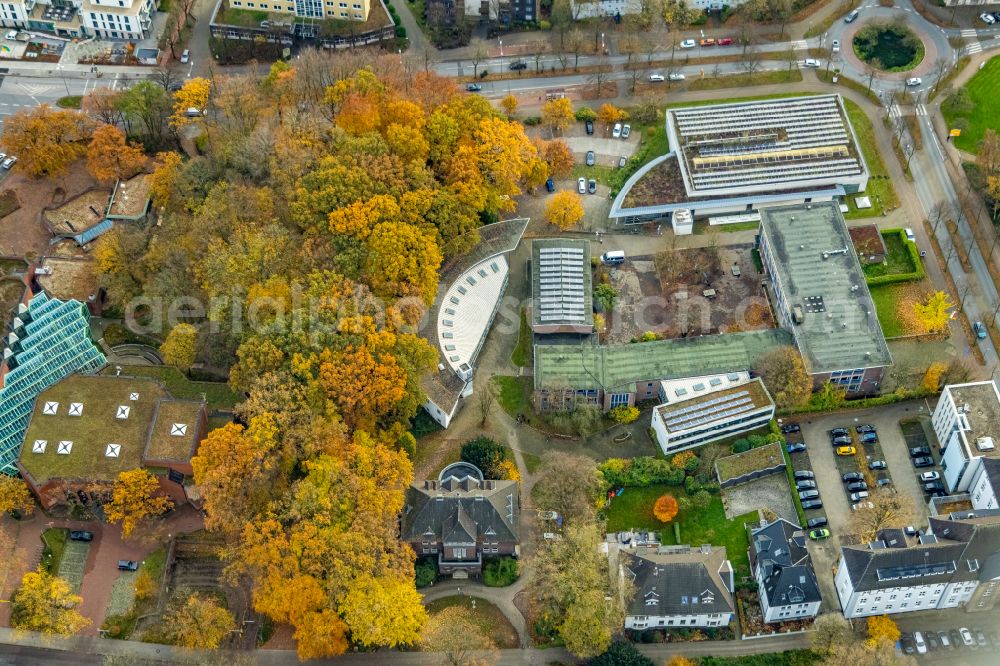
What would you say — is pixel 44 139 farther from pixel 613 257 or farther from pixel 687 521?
pixel 687 521

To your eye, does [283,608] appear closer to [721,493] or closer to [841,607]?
[721,493]

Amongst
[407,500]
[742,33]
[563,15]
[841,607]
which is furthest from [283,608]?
[742,33]

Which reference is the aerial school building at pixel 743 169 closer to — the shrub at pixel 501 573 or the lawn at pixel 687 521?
the lawn at pixel 687 521

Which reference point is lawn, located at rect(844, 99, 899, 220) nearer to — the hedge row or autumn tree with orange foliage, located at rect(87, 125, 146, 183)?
the hedge row

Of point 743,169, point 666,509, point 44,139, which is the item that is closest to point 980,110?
point 743,169

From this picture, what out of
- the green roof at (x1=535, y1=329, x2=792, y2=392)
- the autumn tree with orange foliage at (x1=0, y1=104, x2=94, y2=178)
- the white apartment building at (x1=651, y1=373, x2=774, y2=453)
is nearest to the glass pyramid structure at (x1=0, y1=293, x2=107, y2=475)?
the autumn tree with orange foliage at (x1=0, y1=104, x2=94, y2=178)

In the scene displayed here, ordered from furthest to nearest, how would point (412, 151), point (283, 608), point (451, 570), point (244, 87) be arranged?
point (244, 87) < point (412, 151) < point (451, 570) < point (283, 608)
